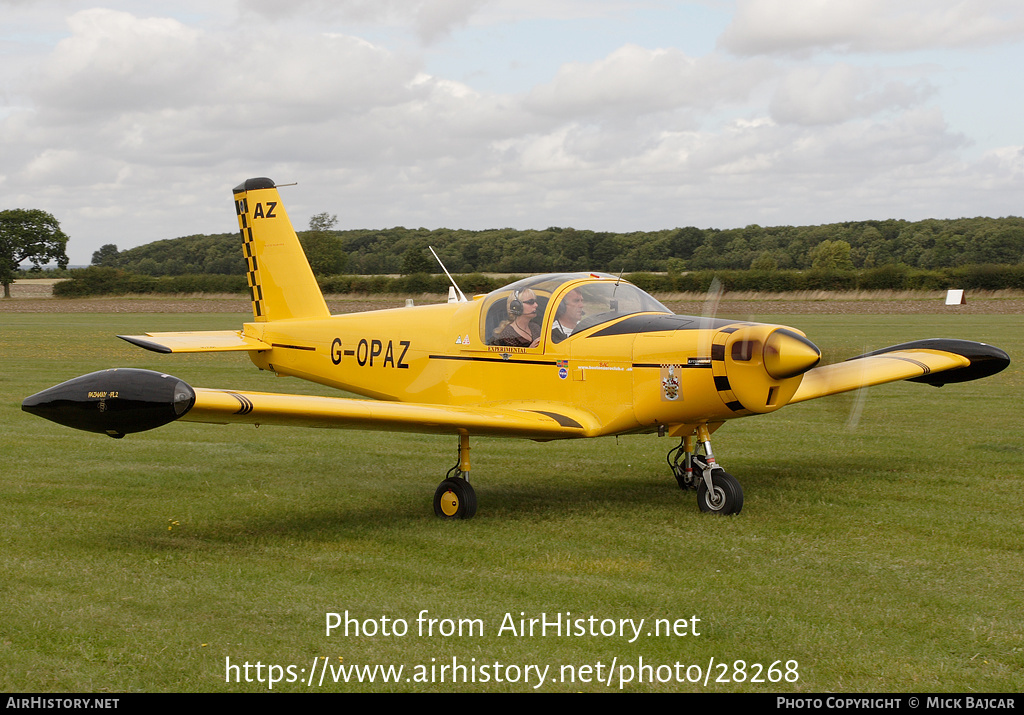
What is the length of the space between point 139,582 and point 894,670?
4.83m

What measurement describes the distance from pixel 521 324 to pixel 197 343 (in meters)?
4.45

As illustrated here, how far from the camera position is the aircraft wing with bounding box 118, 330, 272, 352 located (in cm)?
1085

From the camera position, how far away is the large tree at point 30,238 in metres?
90.6

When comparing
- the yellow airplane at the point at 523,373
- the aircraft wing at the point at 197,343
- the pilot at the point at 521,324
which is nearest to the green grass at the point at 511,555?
the yellow airplane at the point at 523,373

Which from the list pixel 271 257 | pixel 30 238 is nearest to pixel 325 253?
pixel 30 238

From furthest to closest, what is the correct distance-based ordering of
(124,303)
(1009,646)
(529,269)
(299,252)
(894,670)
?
1. (124,303)
2. (529,269)
3. (299,252)
4. (1009,646)
5. (894,670)

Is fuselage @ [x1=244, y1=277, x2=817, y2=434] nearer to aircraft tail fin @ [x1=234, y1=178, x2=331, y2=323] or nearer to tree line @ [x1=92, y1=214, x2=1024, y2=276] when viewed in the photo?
aircraft tail fin @ [x1=234, y1=178, x2=331, y2=323]

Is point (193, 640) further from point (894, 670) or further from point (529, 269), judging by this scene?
point (529, 269)

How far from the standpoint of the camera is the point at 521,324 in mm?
9055

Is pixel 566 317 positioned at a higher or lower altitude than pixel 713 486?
higher

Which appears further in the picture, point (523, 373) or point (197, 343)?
point (197, 343)

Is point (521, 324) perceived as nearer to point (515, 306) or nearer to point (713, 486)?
point (515, 306)

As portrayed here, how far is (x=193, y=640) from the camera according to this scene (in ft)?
17.7

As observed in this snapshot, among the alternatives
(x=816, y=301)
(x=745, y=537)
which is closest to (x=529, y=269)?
(x=745, y=537)
